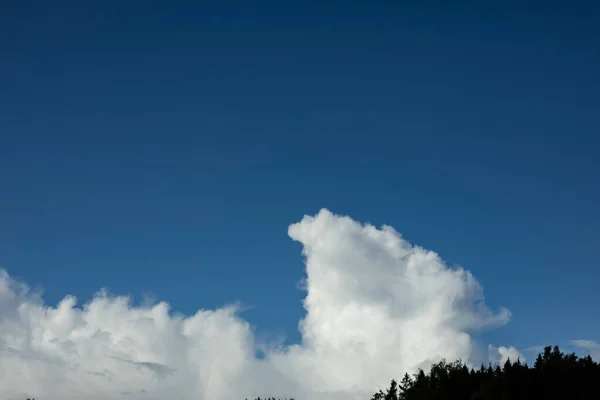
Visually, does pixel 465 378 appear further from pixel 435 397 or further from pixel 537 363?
pixel 537 363

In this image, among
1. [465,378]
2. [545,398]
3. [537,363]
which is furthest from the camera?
[465,378]

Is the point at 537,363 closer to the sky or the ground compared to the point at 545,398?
closer to the sky

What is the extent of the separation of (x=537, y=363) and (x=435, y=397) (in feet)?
107

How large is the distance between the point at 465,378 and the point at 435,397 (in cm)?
1124

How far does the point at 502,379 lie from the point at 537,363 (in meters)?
16.0

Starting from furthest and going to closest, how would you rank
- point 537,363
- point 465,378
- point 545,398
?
point 465,378 < point 537,363 < point 545,398

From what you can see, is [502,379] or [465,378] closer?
[502,379]

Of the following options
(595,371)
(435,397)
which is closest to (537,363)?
(595,371)

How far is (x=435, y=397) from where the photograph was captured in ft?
572

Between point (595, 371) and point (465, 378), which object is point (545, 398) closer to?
point (595, 371)

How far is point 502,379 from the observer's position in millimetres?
146750

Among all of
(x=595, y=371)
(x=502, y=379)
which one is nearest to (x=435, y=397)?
(x=502, y=379)

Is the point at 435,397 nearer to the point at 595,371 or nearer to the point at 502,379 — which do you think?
the point at 502,379

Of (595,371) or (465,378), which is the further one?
(465,378)
